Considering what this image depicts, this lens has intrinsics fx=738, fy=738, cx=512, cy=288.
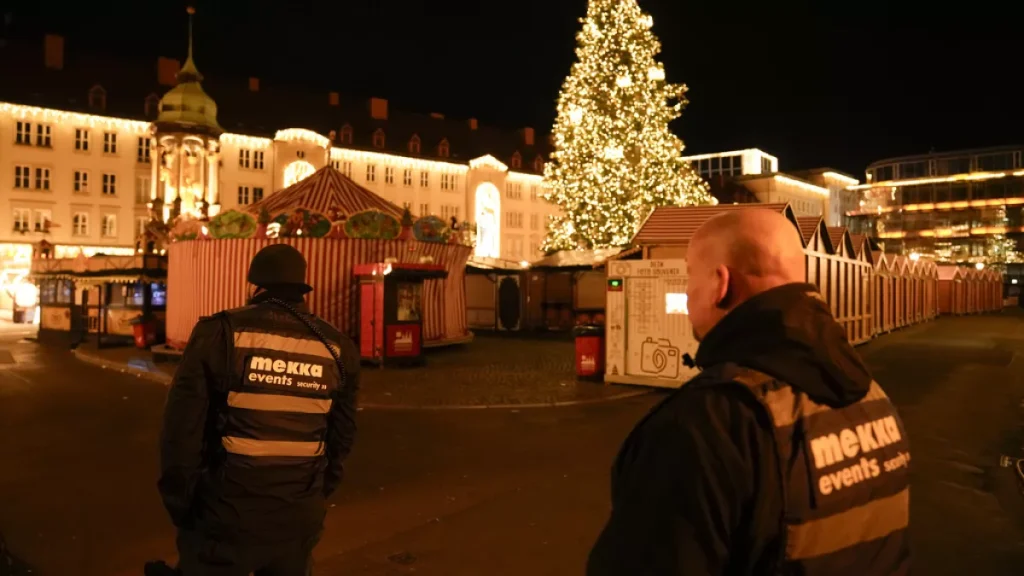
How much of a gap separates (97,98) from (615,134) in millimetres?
33762

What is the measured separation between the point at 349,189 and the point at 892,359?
623 inches

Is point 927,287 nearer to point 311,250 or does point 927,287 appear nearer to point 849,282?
point 849,282

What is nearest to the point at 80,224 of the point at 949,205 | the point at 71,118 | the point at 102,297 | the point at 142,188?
the point at 142,188

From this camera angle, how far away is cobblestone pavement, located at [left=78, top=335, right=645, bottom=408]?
39.9ft

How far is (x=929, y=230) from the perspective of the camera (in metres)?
94.4

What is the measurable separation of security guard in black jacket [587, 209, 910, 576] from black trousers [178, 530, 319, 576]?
1.91 meters

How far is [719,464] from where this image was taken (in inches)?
59.2

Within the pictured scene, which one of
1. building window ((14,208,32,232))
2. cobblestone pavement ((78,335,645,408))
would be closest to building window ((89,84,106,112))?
building window ((14,208,32,232))

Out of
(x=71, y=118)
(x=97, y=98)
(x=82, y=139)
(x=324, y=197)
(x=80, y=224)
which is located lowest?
Result: (x=324, y=197)

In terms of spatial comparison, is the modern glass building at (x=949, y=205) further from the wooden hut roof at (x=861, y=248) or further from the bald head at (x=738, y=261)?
the bald head at (x=738, y=261)

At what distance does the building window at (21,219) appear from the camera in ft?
137

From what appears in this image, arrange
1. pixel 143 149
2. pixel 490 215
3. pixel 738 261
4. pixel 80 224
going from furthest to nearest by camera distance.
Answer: pixel 490 215, pixel 143 149, pixel 80 224, pixel 738 261

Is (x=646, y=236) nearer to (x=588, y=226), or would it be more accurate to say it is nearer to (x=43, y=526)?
(x=43, y=526)

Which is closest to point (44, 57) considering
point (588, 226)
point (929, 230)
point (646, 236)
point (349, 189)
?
point (349, 189)
